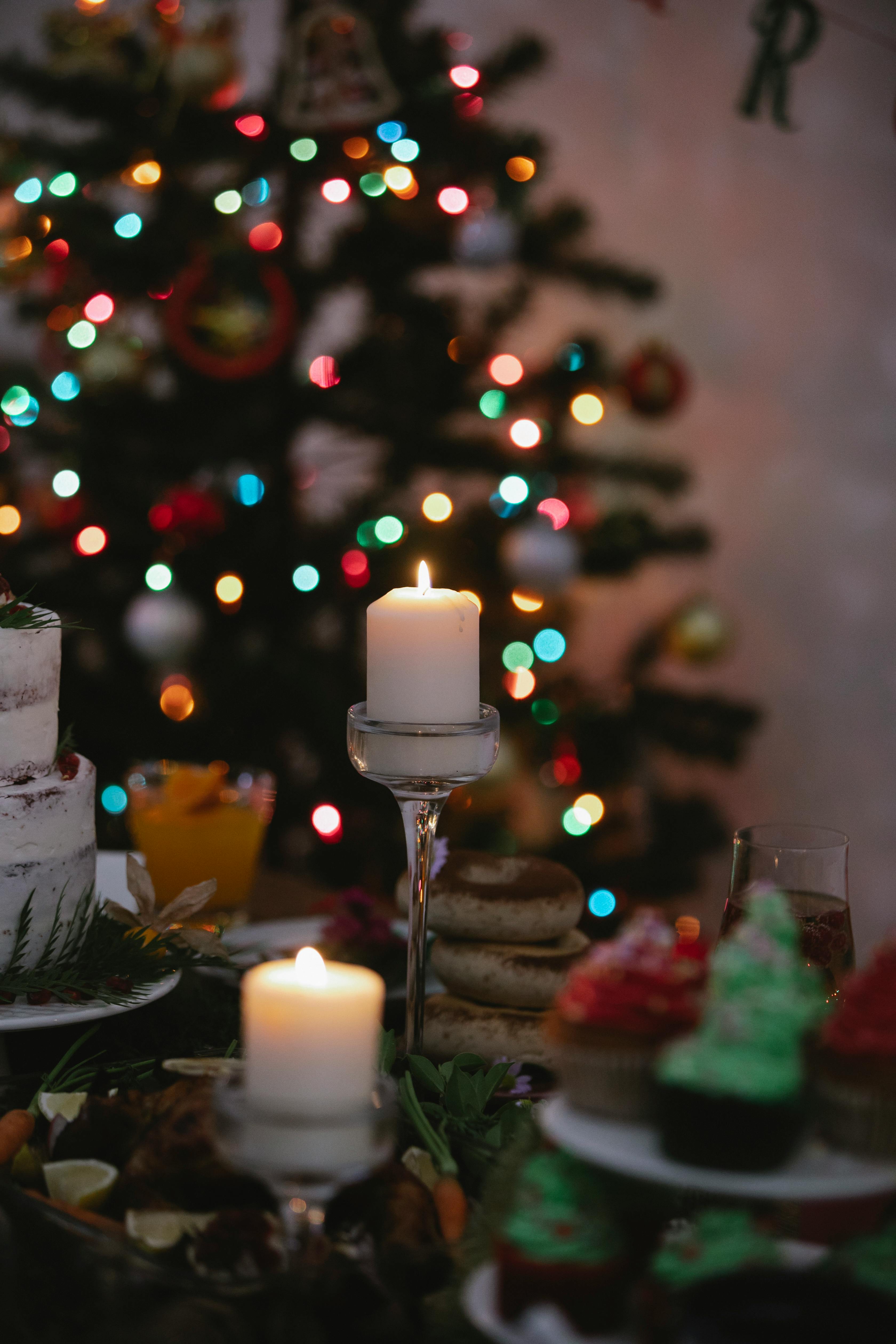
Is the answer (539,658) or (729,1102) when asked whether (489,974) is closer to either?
(729,1102)

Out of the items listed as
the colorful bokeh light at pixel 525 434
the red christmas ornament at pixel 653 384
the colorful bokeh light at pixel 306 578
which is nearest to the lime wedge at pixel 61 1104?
the colorful bokeh light at pixel 306 578

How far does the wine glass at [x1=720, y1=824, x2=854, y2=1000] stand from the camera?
0.84m

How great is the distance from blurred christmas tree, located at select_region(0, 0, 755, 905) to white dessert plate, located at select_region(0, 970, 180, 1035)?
1.49 m

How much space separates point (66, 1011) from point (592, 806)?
2020mm

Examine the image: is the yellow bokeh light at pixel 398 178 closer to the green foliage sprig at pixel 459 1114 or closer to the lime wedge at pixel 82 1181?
the green foliage sprig at pixel 459 1114

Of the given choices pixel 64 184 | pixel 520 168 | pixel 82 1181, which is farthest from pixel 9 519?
pixel 82 1181

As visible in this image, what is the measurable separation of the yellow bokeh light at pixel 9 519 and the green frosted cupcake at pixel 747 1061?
2.66 m

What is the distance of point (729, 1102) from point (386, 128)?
2429 mm

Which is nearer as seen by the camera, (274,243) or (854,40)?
(274,243)

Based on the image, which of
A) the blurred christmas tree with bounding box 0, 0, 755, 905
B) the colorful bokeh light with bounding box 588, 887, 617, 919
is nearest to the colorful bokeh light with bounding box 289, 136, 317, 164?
the blurred christmas tree with bounding box 0, 0, 755, 905

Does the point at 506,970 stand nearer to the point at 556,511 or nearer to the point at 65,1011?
the point at 65,1011

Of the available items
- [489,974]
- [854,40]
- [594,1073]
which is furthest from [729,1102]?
[854,40]

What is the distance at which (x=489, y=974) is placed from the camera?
1005 millimetres

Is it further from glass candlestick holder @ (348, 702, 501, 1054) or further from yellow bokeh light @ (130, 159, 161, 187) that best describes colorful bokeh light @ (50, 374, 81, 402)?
glass candlestick holder @ (348, 702, 501, 1054)
